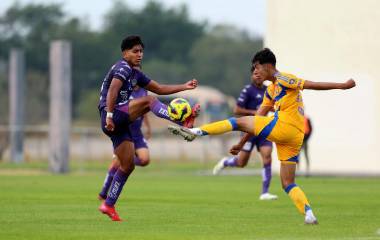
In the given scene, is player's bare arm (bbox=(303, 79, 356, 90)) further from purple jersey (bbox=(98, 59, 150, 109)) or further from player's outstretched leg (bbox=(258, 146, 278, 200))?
player's outstretched leg (bbox=(258, 146, 278, 200))

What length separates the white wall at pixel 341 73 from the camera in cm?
3931

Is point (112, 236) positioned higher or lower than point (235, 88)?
higher

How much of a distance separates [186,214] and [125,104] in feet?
8.21

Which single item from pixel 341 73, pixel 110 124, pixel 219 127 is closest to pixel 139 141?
pixel 110 124

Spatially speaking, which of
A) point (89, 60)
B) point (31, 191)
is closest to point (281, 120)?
point (31, 191)

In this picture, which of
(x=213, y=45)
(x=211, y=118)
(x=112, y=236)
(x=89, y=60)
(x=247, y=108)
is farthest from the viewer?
(x=213, y=45)

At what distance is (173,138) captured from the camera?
64.2 metres

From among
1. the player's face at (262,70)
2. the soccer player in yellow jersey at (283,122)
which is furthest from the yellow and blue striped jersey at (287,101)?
the player's face at (262,70)

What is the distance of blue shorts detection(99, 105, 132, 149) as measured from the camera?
15.2 m

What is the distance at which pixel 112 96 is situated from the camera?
1498 cm

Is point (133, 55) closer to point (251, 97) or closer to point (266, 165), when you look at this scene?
point (266, 165)

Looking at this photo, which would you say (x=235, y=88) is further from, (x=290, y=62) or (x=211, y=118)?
(x=290, y=62)

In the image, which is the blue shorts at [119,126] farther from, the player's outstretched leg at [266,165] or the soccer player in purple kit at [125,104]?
the player's outstretched leg at [266,165]

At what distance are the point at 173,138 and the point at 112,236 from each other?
2010 inches
